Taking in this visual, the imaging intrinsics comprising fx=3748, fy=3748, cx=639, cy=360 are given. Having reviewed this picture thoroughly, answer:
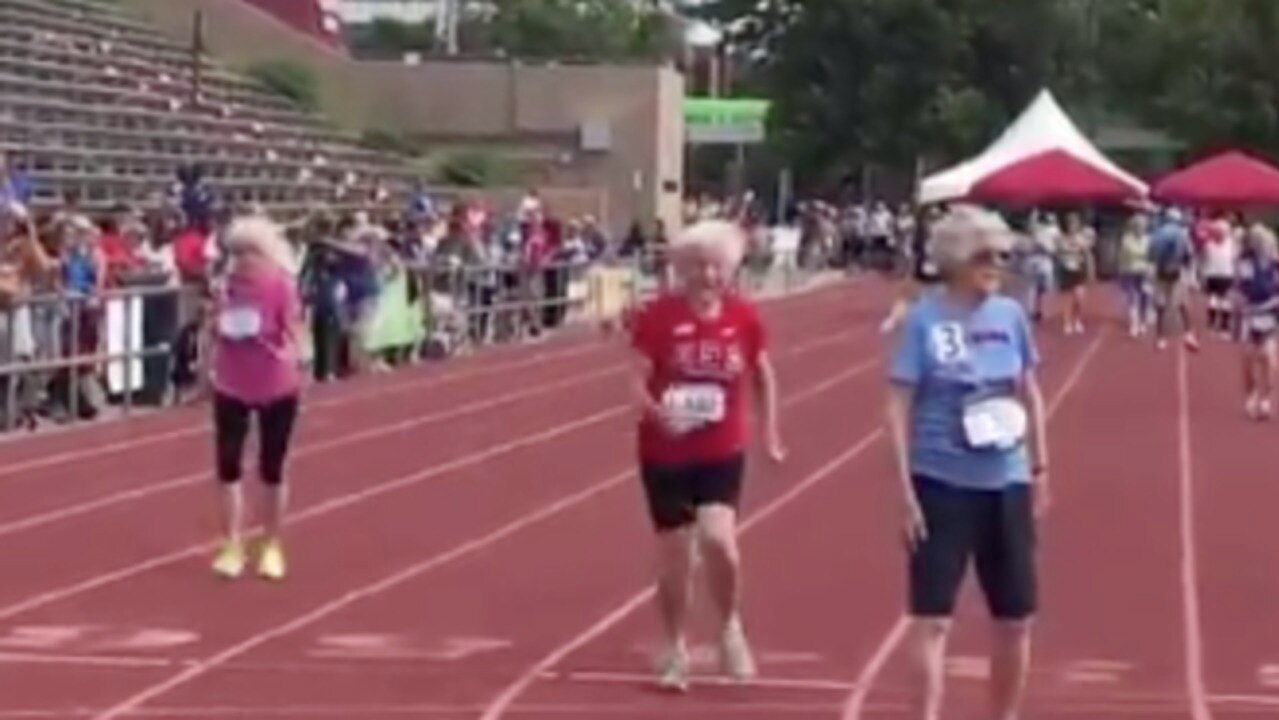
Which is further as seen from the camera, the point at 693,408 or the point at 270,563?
the point at 270,563

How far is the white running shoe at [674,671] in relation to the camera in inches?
535

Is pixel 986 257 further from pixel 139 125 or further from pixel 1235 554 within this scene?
pixel 139 125

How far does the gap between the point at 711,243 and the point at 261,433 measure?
4.45m

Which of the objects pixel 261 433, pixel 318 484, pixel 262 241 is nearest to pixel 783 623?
pixel 261 433

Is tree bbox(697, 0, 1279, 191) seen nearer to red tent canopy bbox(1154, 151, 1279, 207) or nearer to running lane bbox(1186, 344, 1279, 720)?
red tent canopy bbox(1154, 151, 1279, 207)

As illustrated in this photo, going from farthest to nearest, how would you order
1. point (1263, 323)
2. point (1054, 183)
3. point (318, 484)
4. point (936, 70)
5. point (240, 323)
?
point (936, 70) < point (1054, 183) < point (1263, 323) < point (318, 484) < point (240, 323)

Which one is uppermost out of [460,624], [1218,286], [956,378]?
[956,378]

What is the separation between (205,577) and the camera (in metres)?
17.3

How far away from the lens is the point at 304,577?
57.3ft

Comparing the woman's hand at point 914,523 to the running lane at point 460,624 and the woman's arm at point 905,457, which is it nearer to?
the woman's arm at point 905,457

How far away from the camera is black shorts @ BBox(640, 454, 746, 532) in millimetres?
13484

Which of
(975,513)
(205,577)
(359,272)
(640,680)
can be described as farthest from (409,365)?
(975,513)

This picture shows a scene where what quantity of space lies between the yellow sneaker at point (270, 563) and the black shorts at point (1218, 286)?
30583 mm

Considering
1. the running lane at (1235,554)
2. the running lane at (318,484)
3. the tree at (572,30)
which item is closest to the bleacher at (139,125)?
the running lane at (318,484)
